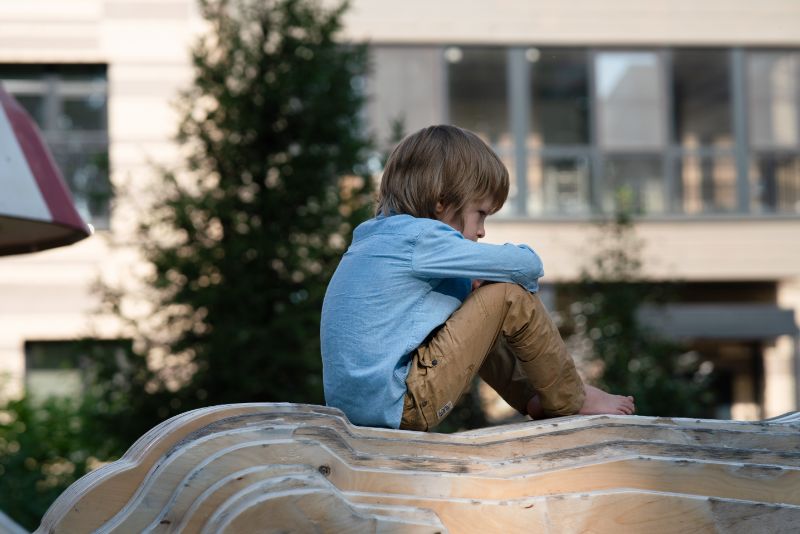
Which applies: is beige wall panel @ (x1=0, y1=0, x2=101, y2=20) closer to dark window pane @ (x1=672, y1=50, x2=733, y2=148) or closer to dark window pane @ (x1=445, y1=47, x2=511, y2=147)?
dark window pane @ (x1=445, y1=47, x2=511, y2=147)

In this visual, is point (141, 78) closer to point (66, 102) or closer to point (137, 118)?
point (137, 118)

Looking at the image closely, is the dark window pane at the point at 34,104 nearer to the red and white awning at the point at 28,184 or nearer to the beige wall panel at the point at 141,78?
the beige wall panel at the point at 141,78

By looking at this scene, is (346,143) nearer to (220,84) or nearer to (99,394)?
(220,84)

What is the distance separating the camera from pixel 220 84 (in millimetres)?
7422

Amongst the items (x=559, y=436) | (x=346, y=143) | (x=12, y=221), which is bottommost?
(x=559, y=436)

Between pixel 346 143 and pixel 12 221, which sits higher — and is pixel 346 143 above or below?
above

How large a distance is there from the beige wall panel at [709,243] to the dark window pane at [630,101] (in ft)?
4.06

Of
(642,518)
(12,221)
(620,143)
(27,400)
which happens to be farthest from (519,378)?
(620,143)

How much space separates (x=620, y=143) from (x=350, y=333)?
1156 cm

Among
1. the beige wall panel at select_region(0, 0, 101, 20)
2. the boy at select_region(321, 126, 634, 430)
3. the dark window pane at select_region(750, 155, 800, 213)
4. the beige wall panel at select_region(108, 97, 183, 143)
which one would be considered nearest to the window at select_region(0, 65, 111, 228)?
the beige wall panel at select_region(108, 97, 183, 143)

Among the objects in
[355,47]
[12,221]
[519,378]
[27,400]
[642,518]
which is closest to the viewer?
[642,518]

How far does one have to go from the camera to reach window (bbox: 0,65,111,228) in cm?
1334

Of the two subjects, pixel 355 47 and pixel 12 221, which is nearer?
pixel 12 221

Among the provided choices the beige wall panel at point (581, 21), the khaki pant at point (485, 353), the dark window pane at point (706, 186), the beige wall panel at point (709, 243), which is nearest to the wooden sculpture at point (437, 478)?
the khaki pant at point (485, 353)
